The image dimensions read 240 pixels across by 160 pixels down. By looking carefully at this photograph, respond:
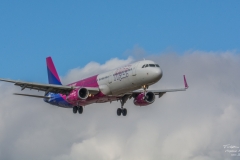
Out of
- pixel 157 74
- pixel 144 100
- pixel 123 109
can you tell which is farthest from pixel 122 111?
pixel 157 74

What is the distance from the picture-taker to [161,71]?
81.2 m

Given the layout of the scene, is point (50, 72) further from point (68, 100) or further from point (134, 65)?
point (134, 65)

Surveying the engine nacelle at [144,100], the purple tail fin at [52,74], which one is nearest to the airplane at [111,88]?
the engine nacelle at [144,100]

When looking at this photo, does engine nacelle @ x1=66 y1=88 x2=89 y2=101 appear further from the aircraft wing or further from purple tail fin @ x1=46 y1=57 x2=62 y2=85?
purple tail fin @ x1=46 y1=57 x2=62 y2=85

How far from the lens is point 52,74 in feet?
349

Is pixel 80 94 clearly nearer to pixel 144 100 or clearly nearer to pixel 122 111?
pixel 144 100

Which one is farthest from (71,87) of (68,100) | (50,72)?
(50,72)

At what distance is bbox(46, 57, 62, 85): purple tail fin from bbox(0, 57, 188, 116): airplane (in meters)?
8.40

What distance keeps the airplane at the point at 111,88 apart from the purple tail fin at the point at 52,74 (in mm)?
8398

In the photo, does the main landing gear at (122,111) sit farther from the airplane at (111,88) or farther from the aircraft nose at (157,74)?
the aircraft nose at (157,74)

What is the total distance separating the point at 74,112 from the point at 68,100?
313 centimetres

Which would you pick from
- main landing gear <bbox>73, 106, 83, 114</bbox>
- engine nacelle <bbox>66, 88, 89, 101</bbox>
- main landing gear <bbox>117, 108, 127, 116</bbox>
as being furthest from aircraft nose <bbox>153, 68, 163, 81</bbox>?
main landing gear <bbox>73, 106, 83, 114</bbox>

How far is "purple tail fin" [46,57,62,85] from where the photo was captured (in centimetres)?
A: 10462

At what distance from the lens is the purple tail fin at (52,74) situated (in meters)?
105
